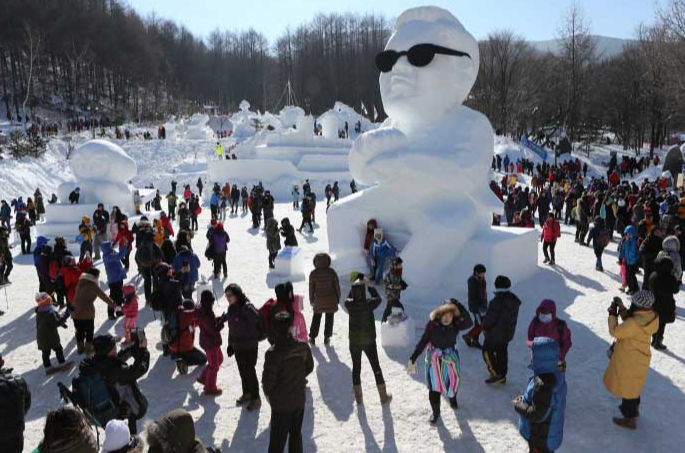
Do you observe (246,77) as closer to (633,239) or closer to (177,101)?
(177,101)

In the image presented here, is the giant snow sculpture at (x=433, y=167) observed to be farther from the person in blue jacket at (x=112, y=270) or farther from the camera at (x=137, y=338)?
the camera at (x=137, y=338)

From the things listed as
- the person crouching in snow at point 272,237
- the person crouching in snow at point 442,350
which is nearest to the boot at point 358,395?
the person crouching in snow at point 442,350

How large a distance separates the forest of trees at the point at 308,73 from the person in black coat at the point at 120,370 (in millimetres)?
25423

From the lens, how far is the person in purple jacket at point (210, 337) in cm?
465

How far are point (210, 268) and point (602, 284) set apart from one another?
283 inches

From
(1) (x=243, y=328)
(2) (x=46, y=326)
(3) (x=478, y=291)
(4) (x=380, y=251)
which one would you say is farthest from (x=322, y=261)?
(2) (x=46, y=326)

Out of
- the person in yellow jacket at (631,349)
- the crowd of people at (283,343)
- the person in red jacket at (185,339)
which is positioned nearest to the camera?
the crowd of people at (283,343)

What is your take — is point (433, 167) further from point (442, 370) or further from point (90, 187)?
point (90, 187)

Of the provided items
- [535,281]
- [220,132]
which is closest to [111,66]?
[220,132]

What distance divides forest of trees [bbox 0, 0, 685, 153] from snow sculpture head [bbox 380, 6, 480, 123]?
1890cm

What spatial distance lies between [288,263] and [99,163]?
318 inches

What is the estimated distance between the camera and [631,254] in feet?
24.5

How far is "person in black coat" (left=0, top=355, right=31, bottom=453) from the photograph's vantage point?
3020mm

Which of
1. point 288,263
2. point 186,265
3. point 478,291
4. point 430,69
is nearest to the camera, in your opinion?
point 478,291
